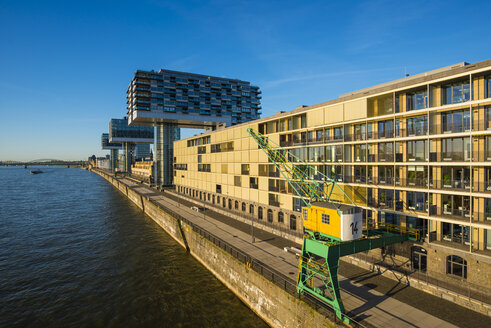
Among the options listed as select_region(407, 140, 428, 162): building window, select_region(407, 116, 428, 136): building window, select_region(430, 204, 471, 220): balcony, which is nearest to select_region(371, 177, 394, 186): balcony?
select_region(407, 140, 428, 162): building window

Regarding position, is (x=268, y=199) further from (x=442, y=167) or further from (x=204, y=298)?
(x=442, y=167)

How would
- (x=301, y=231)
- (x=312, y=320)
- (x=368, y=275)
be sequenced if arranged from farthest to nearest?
(x=301, y=231) → (x=368, y=275) → (x=312, y=320)

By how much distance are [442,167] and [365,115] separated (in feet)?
30.7

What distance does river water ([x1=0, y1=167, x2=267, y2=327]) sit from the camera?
2509cm

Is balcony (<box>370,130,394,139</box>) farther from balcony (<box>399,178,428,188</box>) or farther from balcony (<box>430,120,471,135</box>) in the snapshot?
balcony (<box>399,178,428,188</box>)

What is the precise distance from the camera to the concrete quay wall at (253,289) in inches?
796

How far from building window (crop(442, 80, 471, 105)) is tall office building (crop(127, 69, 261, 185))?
3144 inches

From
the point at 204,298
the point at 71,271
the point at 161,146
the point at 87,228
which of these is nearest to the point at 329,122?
the point at 204,298

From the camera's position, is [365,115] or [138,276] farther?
[138,276]

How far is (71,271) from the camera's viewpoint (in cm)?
3497

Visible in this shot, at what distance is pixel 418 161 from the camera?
26.3 metres

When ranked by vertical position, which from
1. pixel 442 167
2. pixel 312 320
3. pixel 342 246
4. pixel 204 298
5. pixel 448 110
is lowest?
pixel 204 298

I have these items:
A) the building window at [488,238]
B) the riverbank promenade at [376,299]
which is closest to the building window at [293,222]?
the riverbank promenade at [376,299]

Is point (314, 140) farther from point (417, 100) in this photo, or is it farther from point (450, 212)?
point (450, 212)
